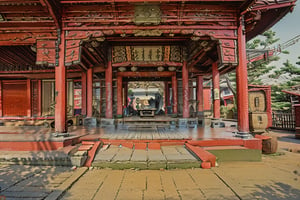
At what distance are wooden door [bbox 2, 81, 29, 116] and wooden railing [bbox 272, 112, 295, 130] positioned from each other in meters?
18.3

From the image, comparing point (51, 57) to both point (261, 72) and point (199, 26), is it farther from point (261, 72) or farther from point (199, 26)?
point (261, 72)

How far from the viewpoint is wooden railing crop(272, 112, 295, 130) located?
10241 millimetres

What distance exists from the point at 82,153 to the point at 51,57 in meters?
3.45

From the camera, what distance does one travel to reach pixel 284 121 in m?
10.7

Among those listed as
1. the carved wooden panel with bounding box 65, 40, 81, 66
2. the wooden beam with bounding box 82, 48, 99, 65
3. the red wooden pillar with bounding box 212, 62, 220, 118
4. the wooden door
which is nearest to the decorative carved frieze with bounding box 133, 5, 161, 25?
the carved wooden panel with bounding box 65, 40, 81, 66

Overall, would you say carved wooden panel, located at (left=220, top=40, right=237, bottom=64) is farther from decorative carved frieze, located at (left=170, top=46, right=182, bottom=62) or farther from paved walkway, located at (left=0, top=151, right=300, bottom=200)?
decorative carved frieze, located at (left=170, top=46, right=182, bottom=62)

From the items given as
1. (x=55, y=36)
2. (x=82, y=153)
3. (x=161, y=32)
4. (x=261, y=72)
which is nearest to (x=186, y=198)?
(x=82, y=153)

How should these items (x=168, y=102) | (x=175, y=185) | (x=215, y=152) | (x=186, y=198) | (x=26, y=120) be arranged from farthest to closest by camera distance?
(x=168, y=102), (x=26, y=120), (x=215, y=152), (x=175, y=185), (x=186, y=198)

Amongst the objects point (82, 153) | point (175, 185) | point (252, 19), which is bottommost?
point (175, 185)

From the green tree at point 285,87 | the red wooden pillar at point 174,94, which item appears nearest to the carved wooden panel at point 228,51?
the red wooden pillar at point 174,94

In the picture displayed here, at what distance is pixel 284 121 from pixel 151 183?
38.9ft

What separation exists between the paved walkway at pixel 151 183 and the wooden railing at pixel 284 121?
Result: 27.5 feet

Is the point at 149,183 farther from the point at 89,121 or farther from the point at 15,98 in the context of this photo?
the point at 15,98

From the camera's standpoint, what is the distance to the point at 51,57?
5246 millimetres
